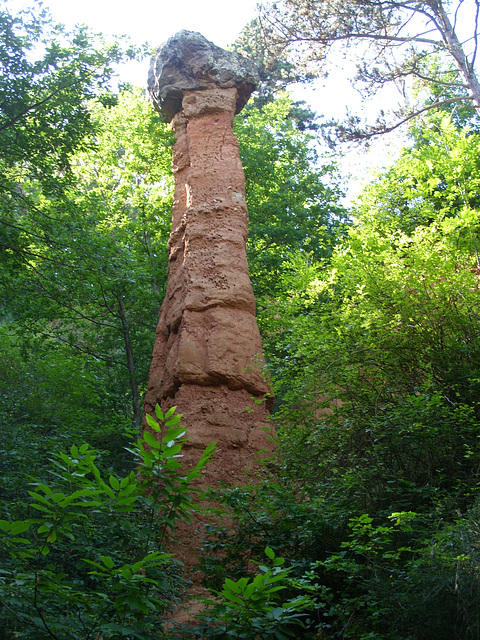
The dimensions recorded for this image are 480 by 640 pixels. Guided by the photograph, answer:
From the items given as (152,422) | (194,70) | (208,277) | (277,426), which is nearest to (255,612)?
(152,422)

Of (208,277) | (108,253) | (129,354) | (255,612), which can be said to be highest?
(108,253)

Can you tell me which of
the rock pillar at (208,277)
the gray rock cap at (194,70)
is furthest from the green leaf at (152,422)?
the gray rock cap at (194,70)

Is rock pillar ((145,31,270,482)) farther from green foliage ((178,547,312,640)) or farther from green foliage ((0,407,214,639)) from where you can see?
green foliage ((178,547,312,640))

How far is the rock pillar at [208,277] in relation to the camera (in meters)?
8.18

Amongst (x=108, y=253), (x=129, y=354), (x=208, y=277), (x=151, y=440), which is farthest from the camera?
(x=129, y=354)

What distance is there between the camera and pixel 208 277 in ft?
30.1

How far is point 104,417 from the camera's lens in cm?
1462

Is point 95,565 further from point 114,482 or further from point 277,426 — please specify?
point 277,426

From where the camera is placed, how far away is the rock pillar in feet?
26.8

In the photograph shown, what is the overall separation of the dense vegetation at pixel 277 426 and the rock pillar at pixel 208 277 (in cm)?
66

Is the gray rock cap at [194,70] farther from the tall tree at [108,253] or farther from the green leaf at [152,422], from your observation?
the green leaf at [152,422]

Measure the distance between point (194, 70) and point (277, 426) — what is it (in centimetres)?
699

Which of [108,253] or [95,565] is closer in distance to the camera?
[95,565]

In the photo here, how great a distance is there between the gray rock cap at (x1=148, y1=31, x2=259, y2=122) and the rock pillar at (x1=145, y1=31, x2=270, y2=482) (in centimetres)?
2
